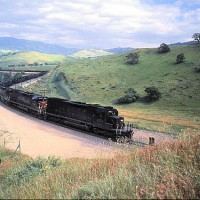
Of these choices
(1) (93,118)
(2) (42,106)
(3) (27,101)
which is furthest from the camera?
(3) (27,101)

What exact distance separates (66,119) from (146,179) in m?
31.3

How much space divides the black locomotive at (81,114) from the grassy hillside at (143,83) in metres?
8.57

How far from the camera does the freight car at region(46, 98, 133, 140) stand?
98.4 ft

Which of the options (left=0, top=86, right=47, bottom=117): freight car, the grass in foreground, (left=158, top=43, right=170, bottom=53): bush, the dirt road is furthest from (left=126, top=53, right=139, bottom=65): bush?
the grass in foreground

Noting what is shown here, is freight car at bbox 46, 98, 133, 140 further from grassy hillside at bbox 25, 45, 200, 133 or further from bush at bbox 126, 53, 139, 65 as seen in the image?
bush at bbox 126, 53, 139, 65

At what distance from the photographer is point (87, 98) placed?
73188 mm

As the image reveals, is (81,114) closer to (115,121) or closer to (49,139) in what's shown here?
(49,139)

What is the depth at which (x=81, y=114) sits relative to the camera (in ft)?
112

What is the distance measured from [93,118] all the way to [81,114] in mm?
2538

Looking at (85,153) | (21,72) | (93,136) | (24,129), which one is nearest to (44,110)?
(24,129)

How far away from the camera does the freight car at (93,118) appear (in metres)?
30.0

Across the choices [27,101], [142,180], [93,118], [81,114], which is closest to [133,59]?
[27,101]

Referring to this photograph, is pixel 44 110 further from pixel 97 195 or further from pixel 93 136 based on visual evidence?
pixel 97 195

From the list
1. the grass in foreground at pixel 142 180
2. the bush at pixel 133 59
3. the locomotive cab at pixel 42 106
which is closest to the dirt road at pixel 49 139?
the locomotive cab at pixel 42 106
